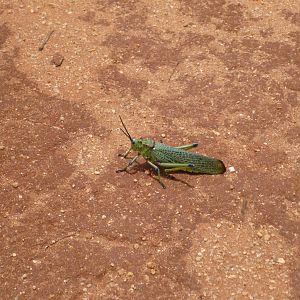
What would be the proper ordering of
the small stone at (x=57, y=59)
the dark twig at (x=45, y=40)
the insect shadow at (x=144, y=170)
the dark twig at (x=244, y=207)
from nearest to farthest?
the dark twig at (x=244, y=207), the insect shadow at (x=144, y=170), the small stone at (x=57, y=59), the dark twig at (x=45, y=40)

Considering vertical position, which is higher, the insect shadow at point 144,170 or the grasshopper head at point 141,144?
the grasshopper head at point 141,144

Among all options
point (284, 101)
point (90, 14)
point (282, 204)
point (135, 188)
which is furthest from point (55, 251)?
point (90, 14)

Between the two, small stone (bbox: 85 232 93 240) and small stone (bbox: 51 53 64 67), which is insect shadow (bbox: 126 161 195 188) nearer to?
small stone (bbox: 85 232 93 240)

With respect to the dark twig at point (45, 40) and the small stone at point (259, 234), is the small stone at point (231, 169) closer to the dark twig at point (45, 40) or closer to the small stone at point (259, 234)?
the small stone at point (259, 234)

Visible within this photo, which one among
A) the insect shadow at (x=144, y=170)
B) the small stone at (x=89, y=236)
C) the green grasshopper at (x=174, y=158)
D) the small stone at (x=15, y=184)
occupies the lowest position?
the small stone at (x=89, y=236)

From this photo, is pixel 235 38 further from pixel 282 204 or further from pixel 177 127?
pixel 282 204

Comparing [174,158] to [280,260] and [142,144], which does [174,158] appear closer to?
[142,144]

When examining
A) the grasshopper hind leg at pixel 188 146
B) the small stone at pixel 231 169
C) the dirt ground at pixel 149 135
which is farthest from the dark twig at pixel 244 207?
the grasshopper hind leg at pixel 188 146

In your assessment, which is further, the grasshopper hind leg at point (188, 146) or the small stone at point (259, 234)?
the grasshopper hind leg at point (188, 146)
